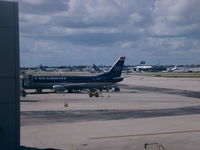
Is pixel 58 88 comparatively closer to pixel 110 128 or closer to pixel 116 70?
pixel 116 70

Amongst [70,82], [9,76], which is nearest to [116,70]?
[70,82]

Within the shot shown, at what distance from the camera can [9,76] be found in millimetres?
15945

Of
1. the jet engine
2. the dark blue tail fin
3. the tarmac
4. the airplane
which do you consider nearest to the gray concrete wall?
the tarmac

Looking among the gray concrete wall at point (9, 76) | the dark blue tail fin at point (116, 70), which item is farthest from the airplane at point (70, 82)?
the gray concrete wall at point (9, 76)

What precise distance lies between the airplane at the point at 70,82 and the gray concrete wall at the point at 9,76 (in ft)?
206

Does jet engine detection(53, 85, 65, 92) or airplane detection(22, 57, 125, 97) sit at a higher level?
airplane detection(22, 57, 125, 97)

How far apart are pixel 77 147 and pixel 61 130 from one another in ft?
22.5

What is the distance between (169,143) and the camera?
25312 mm

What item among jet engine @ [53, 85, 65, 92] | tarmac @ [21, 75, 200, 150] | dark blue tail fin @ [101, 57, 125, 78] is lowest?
tarmac @ [21, 75, 200, 150]

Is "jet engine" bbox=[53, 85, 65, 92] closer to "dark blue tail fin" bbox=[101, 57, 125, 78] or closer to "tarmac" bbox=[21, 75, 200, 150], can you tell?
"dark blue tail fin" bbox=[101, 57, 125, 78]

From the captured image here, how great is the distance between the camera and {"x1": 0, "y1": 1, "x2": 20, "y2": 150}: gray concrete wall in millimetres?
15594

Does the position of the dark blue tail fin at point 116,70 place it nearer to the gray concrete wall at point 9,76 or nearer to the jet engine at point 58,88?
the jet engine at point 58,88

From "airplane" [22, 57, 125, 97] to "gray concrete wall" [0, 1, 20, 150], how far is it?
2471 inches

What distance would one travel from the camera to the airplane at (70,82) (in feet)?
261
